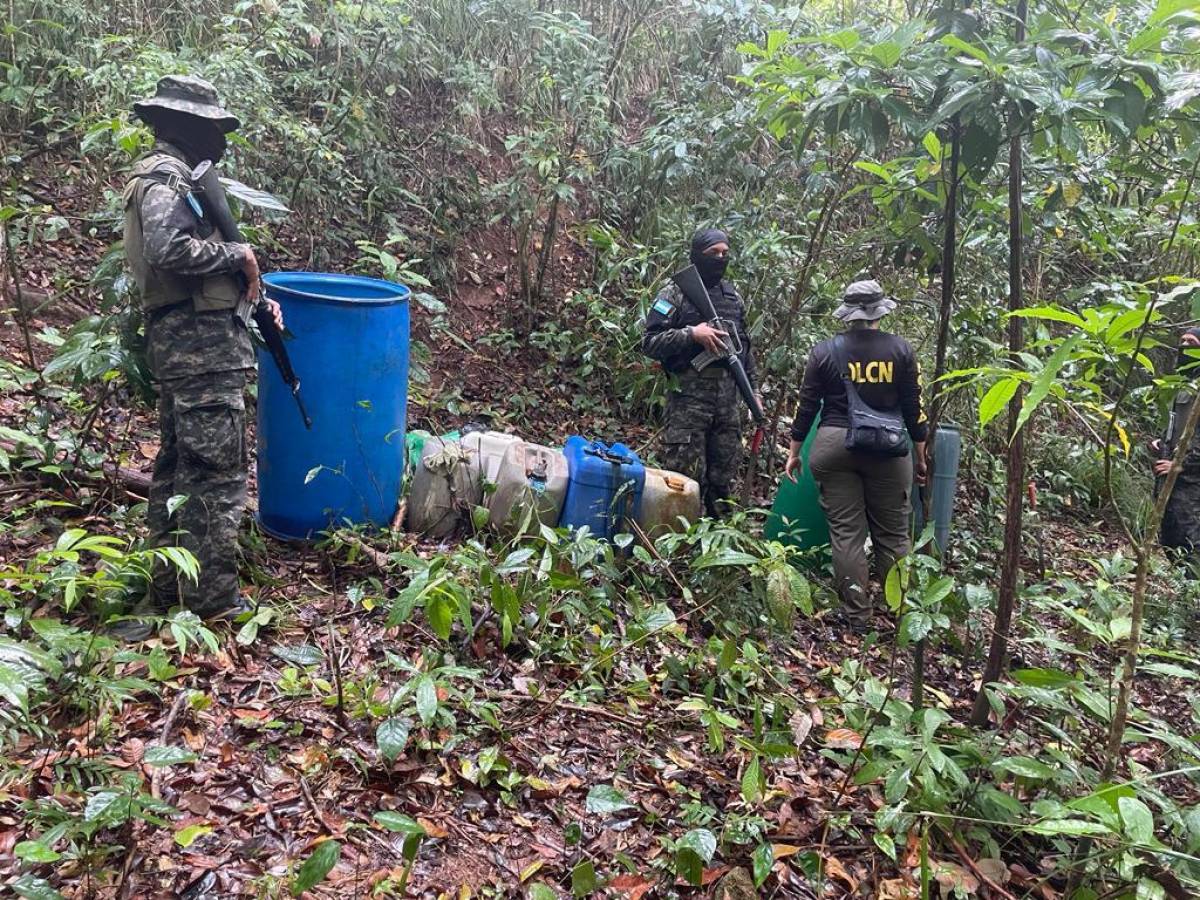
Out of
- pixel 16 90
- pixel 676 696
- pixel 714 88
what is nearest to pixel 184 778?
pixel 676 696

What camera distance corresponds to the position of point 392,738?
2312 mm

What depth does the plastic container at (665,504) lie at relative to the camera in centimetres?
436

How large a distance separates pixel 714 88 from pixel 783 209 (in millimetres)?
1918

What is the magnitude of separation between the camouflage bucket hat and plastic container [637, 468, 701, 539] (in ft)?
8.22

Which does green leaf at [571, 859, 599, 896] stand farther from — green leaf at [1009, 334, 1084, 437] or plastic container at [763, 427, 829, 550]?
plastic container at [763, 427, 829, 550]

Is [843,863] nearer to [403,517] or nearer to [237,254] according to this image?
[403,517]

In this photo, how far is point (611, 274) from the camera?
6441mm

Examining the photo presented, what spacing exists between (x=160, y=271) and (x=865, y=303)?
3169 millimetres

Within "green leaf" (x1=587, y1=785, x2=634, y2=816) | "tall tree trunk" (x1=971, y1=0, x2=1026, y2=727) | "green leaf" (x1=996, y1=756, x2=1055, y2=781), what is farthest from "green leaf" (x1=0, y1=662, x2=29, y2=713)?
"tall tree trunk" (x1=971, y1=0, x2=1026, y2=727)

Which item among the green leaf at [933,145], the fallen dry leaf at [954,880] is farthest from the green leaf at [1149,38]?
the fallen dry leaf at [954,880]

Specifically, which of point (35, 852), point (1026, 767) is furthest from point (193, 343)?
point (1026, 767)

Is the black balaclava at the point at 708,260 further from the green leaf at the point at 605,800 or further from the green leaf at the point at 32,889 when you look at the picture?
the green leaf at the point at 32,889

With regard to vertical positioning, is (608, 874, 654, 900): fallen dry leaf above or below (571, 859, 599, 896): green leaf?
below

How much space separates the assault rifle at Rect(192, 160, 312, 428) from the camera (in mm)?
3070
